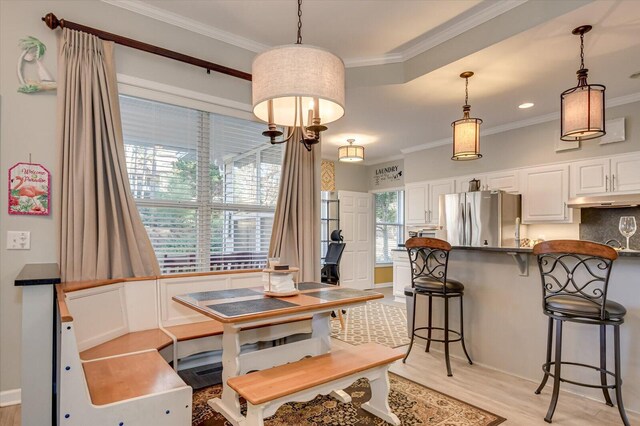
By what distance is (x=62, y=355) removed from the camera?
1.38 m

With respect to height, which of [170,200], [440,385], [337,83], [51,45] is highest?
[51,45]

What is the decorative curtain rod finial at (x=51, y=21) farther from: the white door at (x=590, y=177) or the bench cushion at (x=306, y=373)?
the white door at (x=590, y=177)

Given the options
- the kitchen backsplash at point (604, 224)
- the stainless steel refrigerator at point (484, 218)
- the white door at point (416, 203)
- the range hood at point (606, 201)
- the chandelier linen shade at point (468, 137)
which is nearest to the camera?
the chandelier linen shade at point (468, 137)

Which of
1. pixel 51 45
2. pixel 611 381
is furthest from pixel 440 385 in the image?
pixel 51 45

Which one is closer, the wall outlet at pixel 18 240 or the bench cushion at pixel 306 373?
the bench cushion at pixel 306 373

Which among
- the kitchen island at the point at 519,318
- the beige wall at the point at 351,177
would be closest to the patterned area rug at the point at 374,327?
the kitchen island at the point at 519,318

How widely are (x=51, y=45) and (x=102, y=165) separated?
35.5 inches

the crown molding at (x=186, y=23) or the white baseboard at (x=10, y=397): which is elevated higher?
the crown molding at (x=186, y=23)

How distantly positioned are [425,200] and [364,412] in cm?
447

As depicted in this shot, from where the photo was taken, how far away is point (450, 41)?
131 inches

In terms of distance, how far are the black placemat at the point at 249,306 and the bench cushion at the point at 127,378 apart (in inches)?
14.7

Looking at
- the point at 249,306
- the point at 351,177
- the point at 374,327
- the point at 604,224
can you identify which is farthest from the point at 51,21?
the point at 351,177

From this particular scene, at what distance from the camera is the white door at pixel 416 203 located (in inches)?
246

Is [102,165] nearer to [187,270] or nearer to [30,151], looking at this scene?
[30,151]
